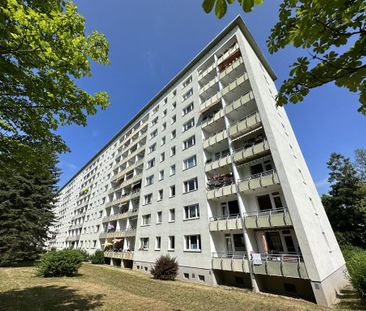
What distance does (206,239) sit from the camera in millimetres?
19703

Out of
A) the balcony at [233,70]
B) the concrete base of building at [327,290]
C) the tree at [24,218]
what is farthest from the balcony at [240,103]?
the tree at [24,218]

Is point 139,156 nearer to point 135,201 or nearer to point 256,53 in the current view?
point 135,201

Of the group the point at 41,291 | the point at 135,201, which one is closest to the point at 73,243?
the point at 135,201

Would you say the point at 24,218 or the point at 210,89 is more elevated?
the point at 210,89

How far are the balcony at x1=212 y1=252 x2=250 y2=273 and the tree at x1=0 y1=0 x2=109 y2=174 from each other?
15.2 meters

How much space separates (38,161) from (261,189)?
16194 mm

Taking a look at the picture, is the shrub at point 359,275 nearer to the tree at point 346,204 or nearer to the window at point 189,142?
the window at point 189,142

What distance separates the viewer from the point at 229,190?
1922cm

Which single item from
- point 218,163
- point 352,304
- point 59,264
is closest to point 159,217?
point 218,163

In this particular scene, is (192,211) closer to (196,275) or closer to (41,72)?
(196,275)

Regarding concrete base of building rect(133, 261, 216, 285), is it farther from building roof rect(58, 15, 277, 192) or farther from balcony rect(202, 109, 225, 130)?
building roof rect(58, 15, 277, 192)

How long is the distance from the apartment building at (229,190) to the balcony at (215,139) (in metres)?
0.13

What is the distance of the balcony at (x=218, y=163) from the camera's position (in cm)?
2059

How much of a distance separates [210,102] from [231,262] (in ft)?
59.0
